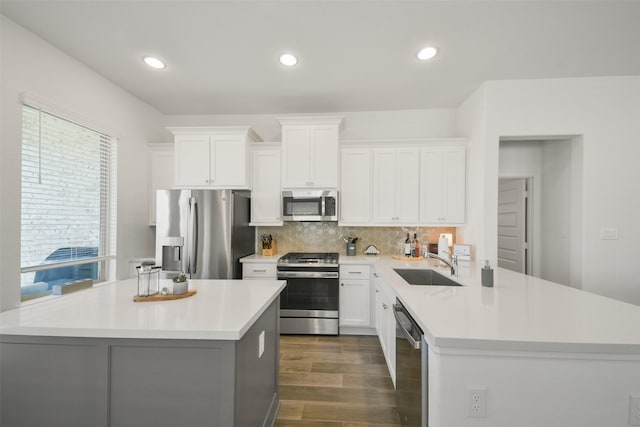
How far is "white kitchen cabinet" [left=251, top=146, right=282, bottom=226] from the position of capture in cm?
368

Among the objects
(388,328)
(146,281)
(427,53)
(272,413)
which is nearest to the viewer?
(146,281)

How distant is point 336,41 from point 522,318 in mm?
2341

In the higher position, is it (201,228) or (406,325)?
(201,228)

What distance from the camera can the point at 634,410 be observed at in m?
1.06

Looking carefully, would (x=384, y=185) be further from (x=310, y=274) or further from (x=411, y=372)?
(x=411, y=372)

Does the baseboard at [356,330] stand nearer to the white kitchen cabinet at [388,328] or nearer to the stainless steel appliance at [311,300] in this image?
the stainless steel appliance at [311,300]

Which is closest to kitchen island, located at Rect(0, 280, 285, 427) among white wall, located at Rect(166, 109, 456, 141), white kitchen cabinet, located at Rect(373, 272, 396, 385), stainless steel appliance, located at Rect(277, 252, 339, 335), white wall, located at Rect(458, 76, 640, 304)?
white kitchen cabinet, located at Rect(373, 272, 396, 385)

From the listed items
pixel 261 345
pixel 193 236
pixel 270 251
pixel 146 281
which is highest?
pixel 193 236

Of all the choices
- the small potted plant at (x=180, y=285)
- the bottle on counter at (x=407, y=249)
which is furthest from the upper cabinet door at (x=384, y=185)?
the small potted plant at (x=180, y=285)

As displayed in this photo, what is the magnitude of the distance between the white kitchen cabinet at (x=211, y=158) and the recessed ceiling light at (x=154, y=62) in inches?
34.2

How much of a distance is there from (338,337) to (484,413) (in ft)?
7.74

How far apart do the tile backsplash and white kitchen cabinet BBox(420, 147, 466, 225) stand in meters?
0.43

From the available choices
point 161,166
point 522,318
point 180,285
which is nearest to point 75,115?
point 161,166

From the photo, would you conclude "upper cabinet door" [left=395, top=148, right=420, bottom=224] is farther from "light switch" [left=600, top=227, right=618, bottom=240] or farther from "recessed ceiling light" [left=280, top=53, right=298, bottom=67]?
"light switch" [left=600, top=227, right=618, bottom=240]
